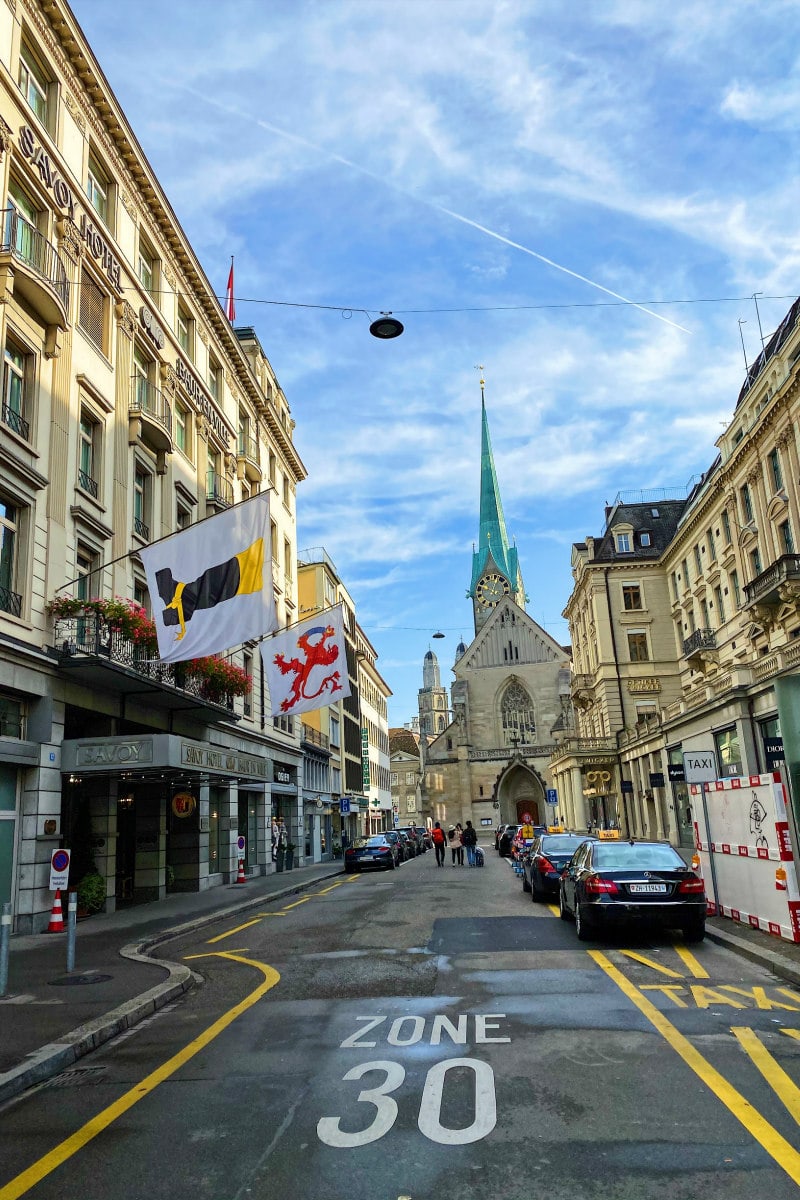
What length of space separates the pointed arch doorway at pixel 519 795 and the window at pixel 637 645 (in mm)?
34645

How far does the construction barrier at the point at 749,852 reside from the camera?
1159 centimetres

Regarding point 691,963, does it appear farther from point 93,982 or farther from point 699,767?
point 93,982

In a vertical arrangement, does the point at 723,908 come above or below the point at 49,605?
below

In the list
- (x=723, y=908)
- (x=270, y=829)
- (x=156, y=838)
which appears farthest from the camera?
(x=270, y=829)

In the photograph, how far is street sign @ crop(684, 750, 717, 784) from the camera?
15.2 metres

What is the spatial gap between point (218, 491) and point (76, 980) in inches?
867

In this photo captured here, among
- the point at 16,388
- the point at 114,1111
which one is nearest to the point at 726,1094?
the point at 114,1111

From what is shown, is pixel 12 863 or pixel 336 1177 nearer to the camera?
pixel 336 1177

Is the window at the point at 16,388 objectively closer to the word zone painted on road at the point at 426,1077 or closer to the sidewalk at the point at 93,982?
the sidewalk at the point at 93,982

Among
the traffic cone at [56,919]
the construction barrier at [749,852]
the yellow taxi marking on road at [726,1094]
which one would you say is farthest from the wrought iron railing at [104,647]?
the yellow taxi marking on road at [726,1094]

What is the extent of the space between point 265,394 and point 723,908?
29.9m

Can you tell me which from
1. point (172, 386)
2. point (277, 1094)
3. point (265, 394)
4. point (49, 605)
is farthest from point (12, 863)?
point (265, 394)

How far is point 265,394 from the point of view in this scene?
126 feet

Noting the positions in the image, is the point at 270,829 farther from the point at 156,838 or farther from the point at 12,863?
the point at 12,863
